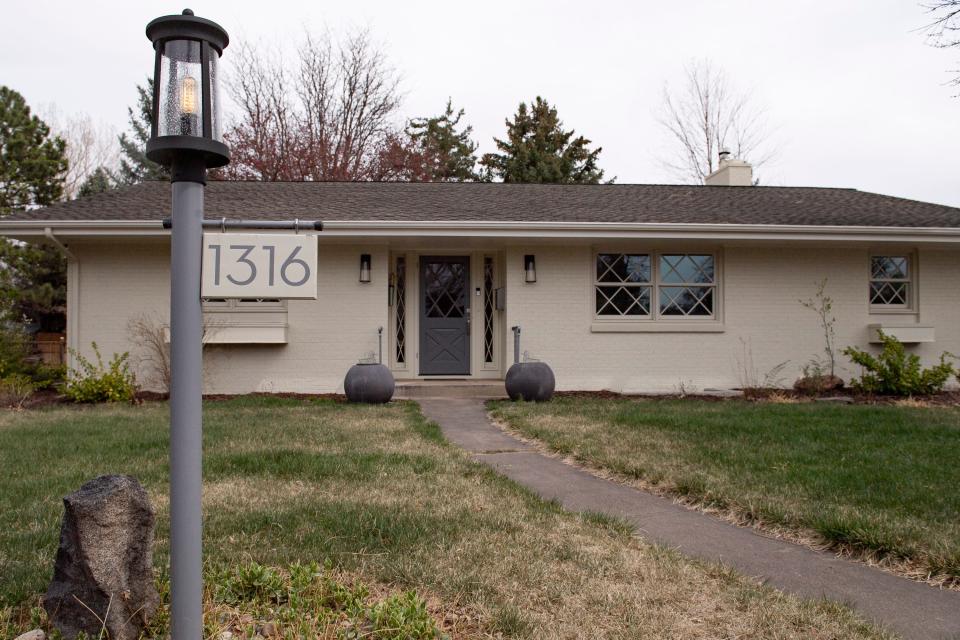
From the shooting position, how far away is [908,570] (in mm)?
3732

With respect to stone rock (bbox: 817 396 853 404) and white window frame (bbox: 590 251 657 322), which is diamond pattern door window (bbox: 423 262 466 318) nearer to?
white window frame (bbox: 590 251 657 322)

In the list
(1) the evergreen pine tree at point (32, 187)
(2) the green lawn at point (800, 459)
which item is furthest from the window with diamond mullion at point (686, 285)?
(1) the evergreen pine tree at point (32, 187)

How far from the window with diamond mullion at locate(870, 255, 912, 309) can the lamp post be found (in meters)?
12.6

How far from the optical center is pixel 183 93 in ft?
7.18

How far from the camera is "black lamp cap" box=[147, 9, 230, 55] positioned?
2174 mm

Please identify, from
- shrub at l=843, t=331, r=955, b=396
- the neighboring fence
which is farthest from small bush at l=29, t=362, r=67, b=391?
shrub at l=843, t=331, r=955, b=396

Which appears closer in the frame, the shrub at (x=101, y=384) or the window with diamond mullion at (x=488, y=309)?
the shrub at (x=101, y=384)

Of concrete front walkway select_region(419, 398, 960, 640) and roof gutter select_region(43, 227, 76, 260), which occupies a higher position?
roof gutter select_region(43, 227, 76, 260)

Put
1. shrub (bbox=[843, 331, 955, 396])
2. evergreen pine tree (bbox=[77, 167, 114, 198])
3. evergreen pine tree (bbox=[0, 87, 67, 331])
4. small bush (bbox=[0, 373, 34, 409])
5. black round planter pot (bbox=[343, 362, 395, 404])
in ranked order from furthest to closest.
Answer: evergreen pine tree (bbox=[77, 167, 114, 198]) → evergreen pine tree (bbox=[0, 87, 67, 331]) → shrub (bbox=[843, 331, 955, 396]) → small bush (bbox=[0, 373, 34, 409]) → black round planter pot (bbox=[343, 362, 395, 404])

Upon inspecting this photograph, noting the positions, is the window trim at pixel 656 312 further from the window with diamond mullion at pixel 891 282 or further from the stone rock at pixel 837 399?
the window with diamond mullion at pixel 891 282

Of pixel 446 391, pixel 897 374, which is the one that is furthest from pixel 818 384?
pixel 446 391

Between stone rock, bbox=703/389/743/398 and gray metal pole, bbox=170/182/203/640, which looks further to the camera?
stone rock, bbox=703/389/743/398

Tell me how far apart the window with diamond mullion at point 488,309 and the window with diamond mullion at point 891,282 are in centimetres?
645

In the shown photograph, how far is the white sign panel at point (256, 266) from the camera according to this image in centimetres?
217
